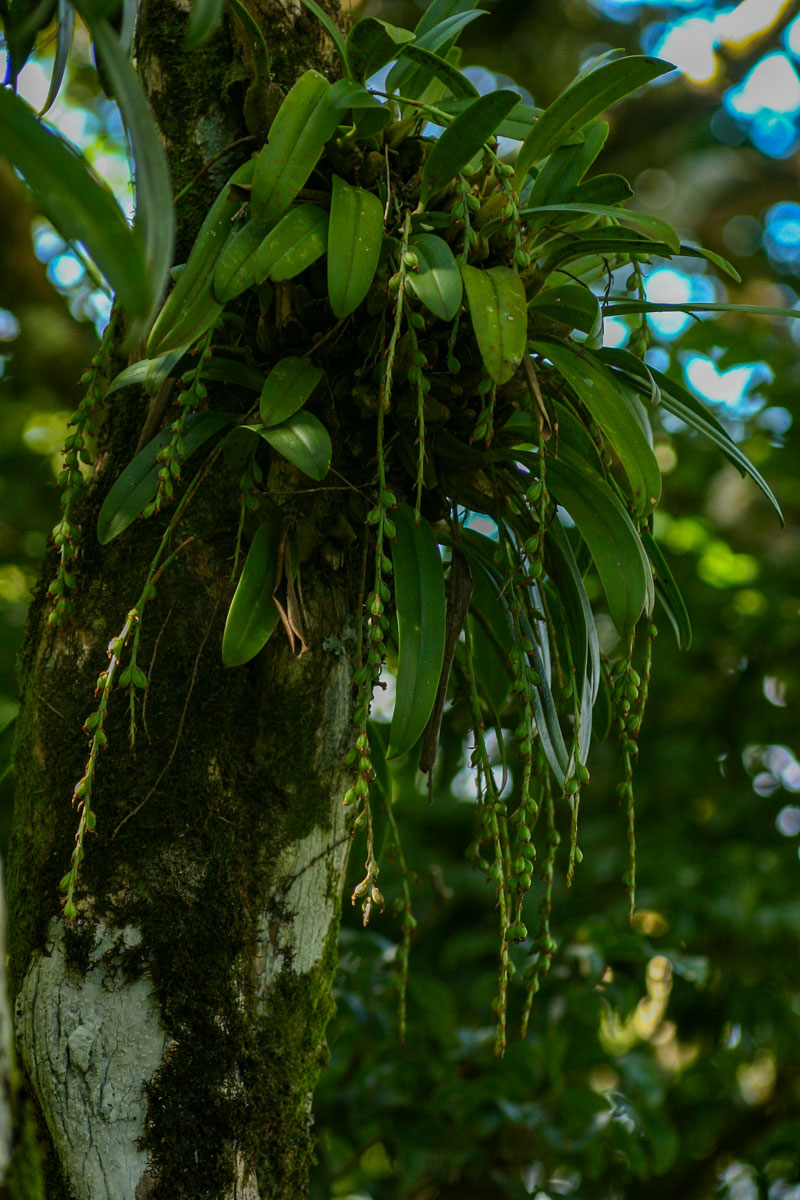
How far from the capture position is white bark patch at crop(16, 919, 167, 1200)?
0.76 meters

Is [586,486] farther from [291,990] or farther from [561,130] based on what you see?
[291,990]

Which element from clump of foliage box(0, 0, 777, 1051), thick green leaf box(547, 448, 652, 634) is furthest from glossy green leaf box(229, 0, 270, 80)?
thick green leaf box(547, 448, 652, 634)

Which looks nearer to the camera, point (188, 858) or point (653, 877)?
point (188, 858)

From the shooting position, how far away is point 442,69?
34.9 inches

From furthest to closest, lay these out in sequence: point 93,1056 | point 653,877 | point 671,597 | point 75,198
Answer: point 653,877 < point 671,597 < point 93,1056 < point 75,198

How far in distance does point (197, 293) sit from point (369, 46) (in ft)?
0.90

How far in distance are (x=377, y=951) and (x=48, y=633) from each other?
2.69 ft

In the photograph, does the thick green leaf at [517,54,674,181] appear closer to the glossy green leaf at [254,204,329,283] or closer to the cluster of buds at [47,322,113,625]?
the glossy green leaf at [254,204,329,283]

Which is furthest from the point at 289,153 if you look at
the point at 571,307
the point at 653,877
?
the point at 653,877

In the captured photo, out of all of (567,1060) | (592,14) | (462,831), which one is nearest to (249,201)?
(567,1060)

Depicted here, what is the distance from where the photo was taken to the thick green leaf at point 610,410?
2.98 ft

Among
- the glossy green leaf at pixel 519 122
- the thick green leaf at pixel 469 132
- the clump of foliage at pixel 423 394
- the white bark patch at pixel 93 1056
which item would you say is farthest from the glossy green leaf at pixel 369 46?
the white bark patch at pixel 93 1056

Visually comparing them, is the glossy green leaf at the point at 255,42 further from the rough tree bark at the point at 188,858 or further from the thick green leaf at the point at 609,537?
the thick green leaf at the point at 609,537

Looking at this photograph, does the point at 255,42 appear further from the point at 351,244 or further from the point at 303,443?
the point at 303,443
